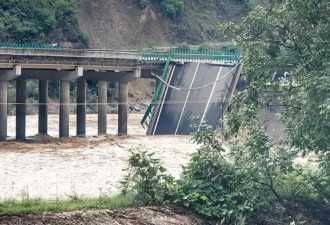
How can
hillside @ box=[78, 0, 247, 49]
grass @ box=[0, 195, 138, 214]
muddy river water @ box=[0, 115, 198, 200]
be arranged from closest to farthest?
grass @ box=[0, 195, 138, 214]
muddy river water @ box=[0, 115, 198, 200]
hillside @ box=[78, 0, 247, 49]

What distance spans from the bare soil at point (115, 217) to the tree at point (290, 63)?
2.91 meters

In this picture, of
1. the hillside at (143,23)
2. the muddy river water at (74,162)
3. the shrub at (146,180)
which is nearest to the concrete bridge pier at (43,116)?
the muddy river water at (74,162)

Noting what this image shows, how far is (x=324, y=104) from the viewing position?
20.5m

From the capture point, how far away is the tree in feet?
71.1

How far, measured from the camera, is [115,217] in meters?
21.0

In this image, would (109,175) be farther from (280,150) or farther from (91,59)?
(91,59)

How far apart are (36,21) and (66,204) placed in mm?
64892

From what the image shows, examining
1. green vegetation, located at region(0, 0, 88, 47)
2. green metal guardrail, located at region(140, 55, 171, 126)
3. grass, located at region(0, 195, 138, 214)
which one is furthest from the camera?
green vegetation, located at region(0, 0, 88, 47)

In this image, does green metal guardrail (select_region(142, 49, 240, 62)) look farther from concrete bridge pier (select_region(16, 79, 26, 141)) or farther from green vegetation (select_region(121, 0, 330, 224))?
green vegetation (select_region(121, 0, 330, 224))

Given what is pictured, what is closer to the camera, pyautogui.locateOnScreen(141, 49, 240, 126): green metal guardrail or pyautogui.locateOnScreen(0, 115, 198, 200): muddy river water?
pyautogui.locateOnScreen(0, 115, 198, 200): muddy river water

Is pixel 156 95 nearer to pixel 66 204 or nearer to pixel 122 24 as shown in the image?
pixel 66 204

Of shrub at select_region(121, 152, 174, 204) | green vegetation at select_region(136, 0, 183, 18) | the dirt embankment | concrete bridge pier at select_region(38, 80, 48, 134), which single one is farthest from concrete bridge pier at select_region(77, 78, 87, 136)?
green vegetation at select_region(136, 0, 183, 18)

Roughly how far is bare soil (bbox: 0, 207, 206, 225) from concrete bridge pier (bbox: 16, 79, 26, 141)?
2809 centimetres

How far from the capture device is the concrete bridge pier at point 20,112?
4956 centimetres
